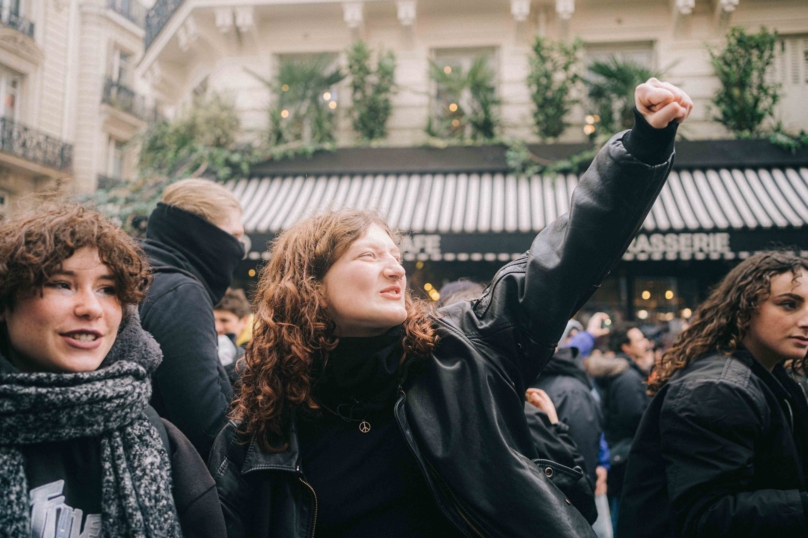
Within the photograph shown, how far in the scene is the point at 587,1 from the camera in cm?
916

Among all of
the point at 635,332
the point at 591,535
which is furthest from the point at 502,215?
the point at 591,535

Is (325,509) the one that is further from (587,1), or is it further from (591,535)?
(587,1)

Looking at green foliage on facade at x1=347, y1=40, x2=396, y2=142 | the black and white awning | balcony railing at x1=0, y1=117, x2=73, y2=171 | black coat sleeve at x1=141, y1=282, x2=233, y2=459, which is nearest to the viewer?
black coat sleeve at x1=141, y1=282, x2=233, y2=459

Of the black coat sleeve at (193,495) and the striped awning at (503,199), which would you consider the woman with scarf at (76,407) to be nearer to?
the black coat sleeve at (193,495)

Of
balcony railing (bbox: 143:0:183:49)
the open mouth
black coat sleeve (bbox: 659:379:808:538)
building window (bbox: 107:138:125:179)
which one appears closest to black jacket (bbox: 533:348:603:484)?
black coat sleeve (bbox: 659:379:808:538)

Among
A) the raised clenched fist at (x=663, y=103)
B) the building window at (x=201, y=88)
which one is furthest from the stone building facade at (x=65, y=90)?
the raised clenched fist at (x=663, y=103)

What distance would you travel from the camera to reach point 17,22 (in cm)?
1598

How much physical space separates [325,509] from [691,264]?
835 cm

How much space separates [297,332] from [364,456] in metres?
0.44

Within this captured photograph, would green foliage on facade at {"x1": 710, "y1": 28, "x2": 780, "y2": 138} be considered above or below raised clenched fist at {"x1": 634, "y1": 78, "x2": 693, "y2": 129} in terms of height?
above

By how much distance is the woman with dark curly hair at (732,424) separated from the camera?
2107mm

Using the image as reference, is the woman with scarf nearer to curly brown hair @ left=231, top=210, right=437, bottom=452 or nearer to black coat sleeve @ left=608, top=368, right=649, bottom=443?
curly brown hair @ left=231, top=210, right=437, bottom=452

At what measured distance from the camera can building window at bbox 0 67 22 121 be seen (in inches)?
634

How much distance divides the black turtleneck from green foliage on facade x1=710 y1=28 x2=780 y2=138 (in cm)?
841
